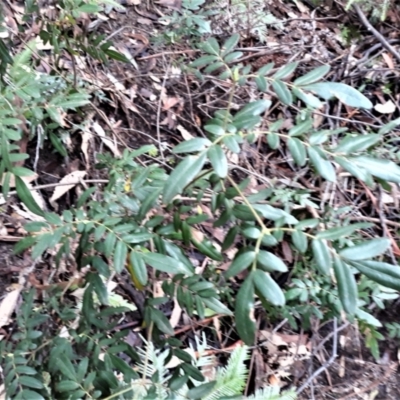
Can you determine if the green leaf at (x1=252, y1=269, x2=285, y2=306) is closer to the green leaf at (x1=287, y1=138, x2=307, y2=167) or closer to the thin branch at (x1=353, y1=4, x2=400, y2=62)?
the green leaf at (x1=287, y1=138, x2=307, y2=167)

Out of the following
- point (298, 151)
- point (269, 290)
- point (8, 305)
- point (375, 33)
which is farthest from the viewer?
point (375, 33)

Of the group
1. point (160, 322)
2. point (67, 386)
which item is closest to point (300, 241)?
point (160, 322)

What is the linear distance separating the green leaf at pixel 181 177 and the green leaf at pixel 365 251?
0.81 feet

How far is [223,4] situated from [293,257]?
1135 mm

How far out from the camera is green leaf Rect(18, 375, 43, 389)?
2.94 ft

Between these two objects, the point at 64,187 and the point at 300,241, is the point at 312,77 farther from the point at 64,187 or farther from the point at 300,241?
the point at 64,187

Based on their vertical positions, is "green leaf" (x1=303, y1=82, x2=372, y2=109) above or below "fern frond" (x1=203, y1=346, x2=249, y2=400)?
above

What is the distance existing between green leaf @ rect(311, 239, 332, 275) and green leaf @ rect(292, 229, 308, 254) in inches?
0.6

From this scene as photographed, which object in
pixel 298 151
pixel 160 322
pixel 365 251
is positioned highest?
pixel 298 151

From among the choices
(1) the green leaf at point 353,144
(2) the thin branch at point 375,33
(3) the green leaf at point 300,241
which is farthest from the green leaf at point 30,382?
(2) the thin branch at point 375,33

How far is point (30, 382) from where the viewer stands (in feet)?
2.96

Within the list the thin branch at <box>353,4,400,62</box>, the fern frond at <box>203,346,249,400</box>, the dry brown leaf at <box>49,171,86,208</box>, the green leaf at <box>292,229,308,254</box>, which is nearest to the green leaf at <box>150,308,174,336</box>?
the fern frond at <box>203,346,249,400</box>

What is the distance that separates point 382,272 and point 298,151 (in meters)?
0.22

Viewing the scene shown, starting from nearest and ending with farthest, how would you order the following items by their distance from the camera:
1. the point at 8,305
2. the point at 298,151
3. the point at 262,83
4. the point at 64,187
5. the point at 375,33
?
the point at 298,151 → the point at 262,83 → the point at 8,305 → the point at 64,187 → the point at 375,33
